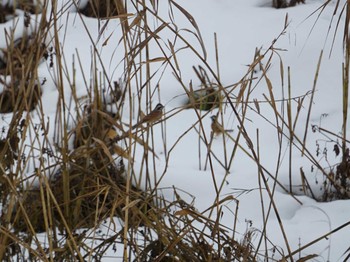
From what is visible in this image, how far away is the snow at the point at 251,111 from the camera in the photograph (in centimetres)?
201

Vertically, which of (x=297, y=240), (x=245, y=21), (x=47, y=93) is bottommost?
(x=297, y=240)

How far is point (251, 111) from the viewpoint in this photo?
107 inches

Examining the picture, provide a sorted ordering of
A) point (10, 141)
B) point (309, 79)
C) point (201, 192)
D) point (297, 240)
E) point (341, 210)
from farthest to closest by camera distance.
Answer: point (309, 79)
point (201, 192)
point (341, 210)
point (297, 240)
point (10, 141)

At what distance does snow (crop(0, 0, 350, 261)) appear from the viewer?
2.01m

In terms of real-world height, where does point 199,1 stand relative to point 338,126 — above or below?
above

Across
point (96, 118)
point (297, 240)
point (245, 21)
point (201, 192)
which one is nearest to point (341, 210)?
point (297, 240)

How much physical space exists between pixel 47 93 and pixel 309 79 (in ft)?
3.48

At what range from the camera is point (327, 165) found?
7.47 feet

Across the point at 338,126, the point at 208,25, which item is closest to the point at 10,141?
the point at 338,126

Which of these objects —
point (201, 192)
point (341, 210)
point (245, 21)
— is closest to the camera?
point (341, 210)

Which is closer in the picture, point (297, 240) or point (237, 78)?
point (297, 240)

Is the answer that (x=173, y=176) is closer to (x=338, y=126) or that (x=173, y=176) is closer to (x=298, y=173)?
(x=298, y=173)

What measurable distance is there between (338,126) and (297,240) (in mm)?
690

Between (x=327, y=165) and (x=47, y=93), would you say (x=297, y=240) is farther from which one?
(x=47, y=93)
